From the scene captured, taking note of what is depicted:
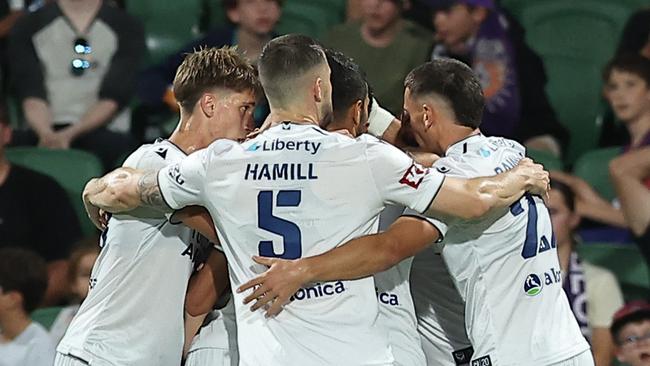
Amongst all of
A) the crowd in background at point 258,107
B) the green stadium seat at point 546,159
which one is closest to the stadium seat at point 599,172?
the crowd in background at point 258,107

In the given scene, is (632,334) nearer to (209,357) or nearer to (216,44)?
(216,44)

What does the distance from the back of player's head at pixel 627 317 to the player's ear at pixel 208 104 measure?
372cm

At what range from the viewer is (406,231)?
15.5 feet

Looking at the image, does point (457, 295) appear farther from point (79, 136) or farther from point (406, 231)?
point (79, 136)

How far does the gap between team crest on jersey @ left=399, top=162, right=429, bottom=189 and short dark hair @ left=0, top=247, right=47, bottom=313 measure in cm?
424

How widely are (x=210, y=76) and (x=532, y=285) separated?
150 centimetres

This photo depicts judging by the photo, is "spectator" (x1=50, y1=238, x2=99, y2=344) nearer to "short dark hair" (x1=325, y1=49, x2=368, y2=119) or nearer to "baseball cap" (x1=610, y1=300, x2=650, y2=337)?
"baseball cap" (x1=610, y1=300, x2=650, y2=337)

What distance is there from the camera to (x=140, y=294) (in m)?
4.99

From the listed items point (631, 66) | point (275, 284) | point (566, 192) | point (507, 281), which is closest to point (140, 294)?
point (275, 284)

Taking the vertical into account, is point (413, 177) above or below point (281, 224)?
above

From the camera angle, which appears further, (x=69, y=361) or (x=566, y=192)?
(x=566, y=192)

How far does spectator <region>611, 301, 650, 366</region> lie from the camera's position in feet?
25.5

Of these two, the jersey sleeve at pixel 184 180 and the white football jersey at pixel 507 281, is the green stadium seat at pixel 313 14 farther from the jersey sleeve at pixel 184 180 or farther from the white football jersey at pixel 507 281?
the jersey sleeve at pixel 184 180

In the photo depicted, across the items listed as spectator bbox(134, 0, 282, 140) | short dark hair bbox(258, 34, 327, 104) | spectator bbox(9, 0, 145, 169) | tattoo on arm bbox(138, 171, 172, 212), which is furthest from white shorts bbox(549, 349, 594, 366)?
spectator bbox(9, 0, 145, 169)
